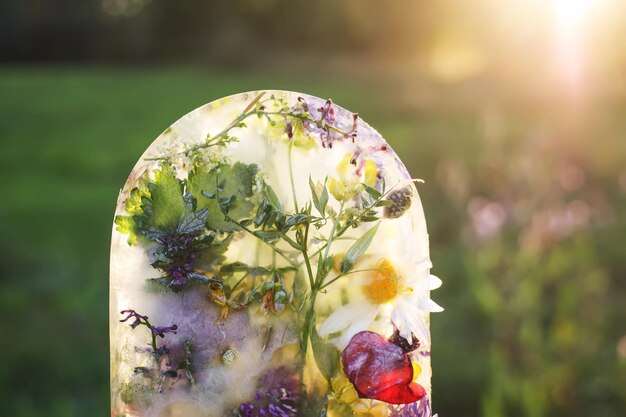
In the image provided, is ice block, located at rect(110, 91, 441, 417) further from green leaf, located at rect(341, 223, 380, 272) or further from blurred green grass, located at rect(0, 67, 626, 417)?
blurred green grass, located at rect(0, 67, 626, 417)

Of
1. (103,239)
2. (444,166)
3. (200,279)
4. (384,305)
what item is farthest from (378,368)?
(103,239)

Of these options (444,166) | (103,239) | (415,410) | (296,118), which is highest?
(444,166)

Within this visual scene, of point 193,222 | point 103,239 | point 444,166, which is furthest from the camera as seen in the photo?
point 103,239

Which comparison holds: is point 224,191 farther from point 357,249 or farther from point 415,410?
point 415,410

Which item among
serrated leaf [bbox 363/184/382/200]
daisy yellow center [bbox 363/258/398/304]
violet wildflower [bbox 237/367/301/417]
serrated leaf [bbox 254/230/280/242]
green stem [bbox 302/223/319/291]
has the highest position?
serrated leaf [bbox 363/184/382/200]

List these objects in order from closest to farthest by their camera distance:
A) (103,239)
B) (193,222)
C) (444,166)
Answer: (193,222) → (444,166) → (103,239)

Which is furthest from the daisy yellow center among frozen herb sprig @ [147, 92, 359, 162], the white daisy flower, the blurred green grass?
the blurred green grass

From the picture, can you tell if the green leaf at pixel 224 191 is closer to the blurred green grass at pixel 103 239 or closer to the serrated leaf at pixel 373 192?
the serrated leaf at pixel 373 192

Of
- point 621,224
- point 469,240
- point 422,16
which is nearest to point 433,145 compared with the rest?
point 621,224
